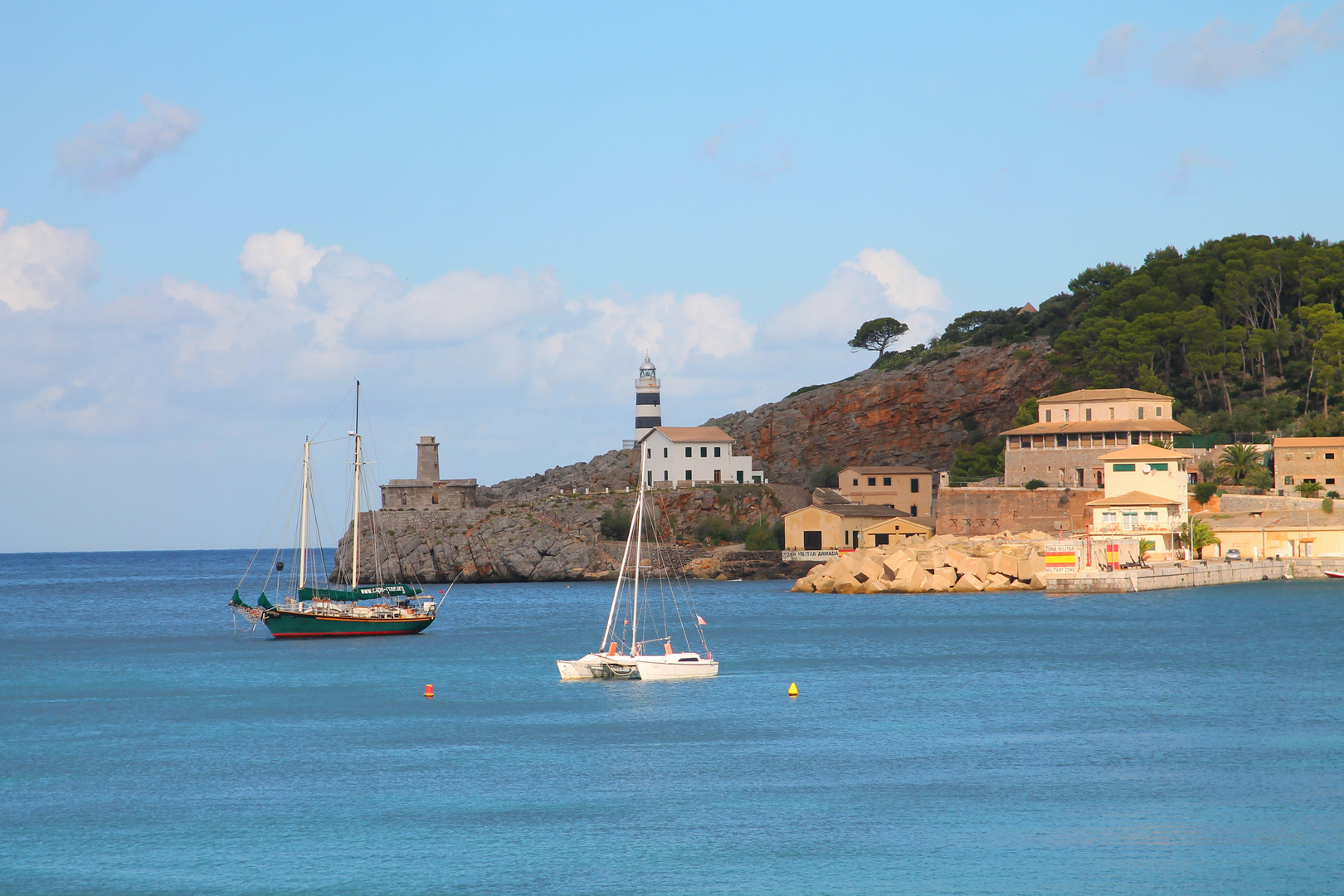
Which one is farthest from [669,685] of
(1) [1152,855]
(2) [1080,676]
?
(1) [1152,855]

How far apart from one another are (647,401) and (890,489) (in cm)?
2280

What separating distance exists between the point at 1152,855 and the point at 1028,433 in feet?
202

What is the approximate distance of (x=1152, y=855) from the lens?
20328 millimetres

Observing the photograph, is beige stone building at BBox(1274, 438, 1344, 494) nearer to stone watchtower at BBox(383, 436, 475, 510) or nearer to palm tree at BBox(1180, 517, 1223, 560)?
palm tree at BBox(1180, 517, 1223, 560)

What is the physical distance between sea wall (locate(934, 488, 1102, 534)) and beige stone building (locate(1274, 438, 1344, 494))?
30.3 feet

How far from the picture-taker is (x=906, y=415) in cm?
10012

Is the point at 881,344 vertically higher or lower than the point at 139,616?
higher

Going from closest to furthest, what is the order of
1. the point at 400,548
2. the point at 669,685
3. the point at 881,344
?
1. the point at 669,685
2. the point at 400,548
3. the point at 881,344

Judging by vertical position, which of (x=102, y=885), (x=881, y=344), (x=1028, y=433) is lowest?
(x=102, y=885)

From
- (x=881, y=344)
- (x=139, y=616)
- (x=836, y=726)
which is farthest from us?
(x=881, y=344)

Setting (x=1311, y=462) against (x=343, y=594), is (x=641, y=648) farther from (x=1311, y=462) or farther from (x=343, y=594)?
(x=1311, y=462)

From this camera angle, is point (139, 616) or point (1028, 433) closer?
point (139, 616)

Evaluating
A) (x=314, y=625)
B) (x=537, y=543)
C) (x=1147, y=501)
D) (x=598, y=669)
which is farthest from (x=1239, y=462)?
(x=314, y=625)

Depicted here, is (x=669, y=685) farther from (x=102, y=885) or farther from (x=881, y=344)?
(x=881, y=344)
